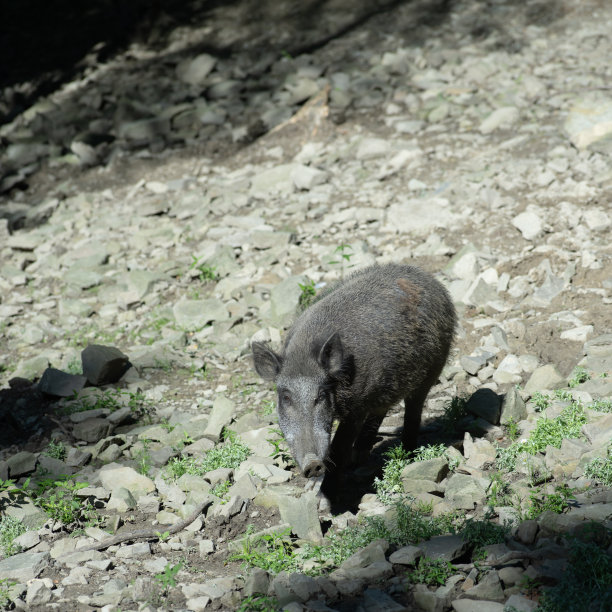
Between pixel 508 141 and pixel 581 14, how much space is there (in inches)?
153

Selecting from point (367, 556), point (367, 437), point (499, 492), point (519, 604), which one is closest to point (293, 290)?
point (367, 437)

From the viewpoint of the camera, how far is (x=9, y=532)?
453cm

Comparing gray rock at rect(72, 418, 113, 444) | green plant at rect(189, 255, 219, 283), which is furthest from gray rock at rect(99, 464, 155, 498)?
green plant at rect(189, 255, 219, 283)

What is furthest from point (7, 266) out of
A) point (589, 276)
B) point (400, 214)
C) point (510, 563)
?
point (510, 563)

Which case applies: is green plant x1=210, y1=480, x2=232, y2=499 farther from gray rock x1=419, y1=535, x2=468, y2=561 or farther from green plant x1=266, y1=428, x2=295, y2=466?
gray rock x1=419, y1=535, x2=468, y2=561

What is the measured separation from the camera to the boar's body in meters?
4.49

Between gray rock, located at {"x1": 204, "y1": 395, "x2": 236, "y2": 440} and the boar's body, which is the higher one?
the boar's body

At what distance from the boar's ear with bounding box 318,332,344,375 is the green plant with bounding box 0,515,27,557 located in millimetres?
2054

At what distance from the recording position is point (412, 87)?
10.4 metres

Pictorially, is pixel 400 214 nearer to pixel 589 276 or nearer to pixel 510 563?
pixel 589 276

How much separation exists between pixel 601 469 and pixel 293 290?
11.5ft

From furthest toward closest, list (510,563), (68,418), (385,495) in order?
1. (68,418)
2. (385,495)
3. (510,563)

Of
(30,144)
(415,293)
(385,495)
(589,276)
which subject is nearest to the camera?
(385,495)

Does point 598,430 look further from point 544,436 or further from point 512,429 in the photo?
point 512,429
